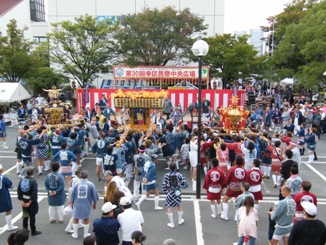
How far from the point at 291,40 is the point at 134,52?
12075 millimetres

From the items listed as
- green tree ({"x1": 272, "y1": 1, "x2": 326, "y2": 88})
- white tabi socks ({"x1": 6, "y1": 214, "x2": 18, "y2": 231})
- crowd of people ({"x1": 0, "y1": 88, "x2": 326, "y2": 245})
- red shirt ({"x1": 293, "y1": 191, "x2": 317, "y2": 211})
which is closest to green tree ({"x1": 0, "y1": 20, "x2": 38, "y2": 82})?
crowd of people ({"x1": 0, "y1": 88, "x2": 326, "y2": 245})

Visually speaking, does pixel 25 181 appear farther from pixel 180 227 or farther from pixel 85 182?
pixel 180 227

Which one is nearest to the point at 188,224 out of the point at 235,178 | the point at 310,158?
the point at 235,178

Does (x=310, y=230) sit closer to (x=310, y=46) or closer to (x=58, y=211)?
(x=58, y=211)

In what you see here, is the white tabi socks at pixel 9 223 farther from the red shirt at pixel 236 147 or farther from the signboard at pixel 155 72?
the signboard at pixel 155 72

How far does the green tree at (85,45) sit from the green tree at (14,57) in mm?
2319

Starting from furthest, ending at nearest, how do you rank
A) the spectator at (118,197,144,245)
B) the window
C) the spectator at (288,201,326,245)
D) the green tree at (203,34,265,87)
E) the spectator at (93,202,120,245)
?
1. the window
2. the green tree at (203,34,265,87)
3. the spectator at (118,197,144,245)
4. the spectator at (93,202,120,245)
5. the spectator at (288,201,326,245)

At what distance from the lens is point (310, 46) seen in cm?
2166

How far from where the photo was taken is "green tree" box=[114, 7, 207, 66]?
27641 mm

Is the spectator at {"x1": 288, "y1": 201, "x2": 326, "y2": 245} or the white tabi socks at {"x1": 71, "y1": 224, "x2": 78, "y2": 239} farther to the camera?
the white tabi socks at {"x1": 71, "y1": 224, "x2": 78, "y2": 239}

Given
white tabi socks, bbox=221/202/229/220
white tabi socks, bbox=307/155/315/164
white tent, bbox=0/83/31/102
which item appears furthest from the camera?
white tent, bbox=0/83/31/102

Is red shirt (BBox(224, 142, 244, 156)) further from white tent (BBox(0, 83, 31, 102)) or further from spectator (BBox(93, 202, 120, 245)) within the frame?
white tent (BBox(0, 83, 31, 102))

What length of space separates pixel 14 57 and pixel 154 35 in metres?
10.5

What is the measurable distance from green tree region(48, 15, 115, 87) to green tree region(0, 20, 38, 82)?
91.3 inches
